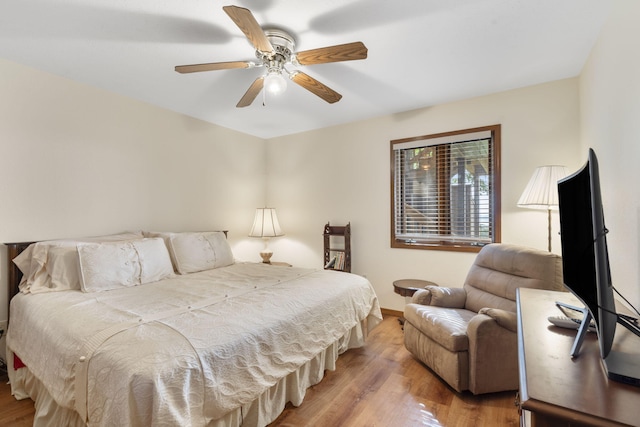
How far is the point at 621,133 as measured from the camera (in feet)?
5.01

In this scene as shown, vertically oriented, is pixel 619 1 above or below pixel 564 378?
above

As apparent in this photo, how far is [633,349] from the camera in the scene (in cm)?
86

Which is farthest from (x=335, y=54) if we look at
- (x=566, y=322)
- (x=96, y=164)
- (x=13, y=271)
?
(x=13, y=271)

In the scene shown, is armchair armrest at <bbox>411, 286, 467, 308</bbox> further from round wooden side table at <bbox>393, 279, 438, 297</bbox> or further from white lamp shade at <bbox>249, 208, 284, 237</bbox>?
white lamp shade at <bbox>249, 208, 284, 237</bbox>

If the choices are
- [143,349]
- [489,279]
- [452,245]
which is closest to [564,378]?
[143,349]

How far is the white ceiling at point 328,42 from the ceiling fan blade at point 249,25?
22cm

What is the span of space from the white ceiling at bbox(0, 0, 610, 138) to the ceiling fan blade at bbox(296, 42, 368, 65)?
0.21 meters

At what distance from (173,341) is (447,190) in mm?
2886

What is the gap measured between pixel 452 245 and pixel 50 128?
3.89 m

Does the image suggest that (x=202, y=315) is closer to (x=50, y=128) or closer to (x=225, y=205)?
(x=50, y=128)

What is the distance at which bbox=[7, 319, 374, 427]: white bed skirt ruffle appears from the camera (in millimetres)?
1458

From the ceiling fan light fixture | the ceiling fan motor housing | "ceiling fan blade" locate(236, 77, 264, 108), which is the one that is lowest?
the ceiling fan light fixture

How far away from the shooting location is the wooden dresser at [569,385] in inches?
23.4

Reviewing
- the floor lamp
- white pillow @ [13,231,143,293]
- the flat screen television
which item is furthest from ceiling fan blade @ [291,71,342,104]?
white pillow @ [13,231,143,293]
